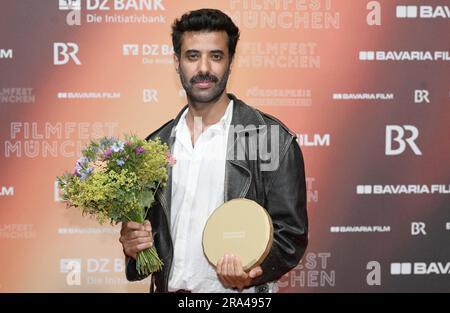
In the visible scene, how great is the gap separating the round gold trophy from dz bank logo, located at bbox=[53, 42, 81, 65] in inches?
82.8

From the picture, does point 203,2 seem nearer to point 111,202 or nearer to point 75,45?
point 75,45

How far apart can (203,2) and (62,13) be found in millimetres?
948

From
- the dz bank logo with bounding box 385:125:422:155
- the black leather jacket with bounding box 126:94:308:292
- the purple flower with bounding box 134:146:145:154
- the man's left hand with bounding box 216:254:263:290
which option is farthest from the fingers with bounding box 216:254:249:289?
the dz bank logo with bounding box 385:125:422:155

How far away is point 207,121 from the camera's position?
3254 mm

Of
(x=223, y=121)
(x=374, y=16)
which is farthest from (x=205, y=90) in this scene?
(x=374, y=16)

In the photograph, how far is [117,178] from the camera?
2795mm

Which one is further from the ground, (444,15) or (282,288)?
(444,15)

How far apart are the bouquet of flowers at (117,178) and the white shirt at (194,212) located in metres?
0.18

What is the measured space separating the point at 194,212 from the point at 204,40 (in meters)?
0.82

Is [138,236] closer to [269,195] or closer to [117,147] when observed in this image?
[117,147]

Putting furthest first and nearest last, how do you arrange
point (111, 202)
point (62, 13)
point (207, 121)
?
1. point (62, 13)
2. point (207, 121)
3. point (111, 202)

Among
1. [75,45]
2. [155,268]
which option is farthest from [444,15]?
[155,268]

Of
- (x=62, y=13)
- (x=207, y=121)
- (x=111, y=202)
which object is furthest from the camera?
(x=62, y=13)

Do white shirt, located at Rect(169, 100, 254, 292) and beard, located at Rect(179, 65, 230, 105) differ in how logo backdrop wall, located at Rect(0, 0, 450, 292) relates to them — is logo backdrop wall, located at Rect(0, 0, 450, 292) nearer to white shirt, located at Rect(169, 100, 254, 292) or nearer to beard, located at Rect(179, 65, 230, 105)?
beard, located at Rect(179, 65, 230, 105)
